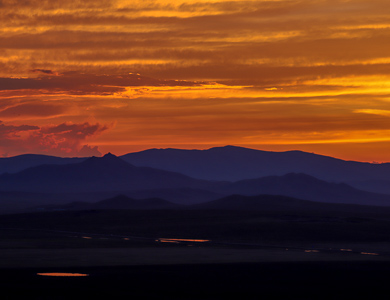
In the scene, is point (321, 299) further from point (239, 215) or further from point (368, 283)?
point (239, 215)

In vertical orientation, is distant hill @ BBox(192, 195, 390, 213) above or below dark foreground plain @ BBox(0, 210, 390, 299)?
above

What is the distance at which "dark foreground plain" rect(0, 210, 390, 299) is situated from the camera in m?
28.9

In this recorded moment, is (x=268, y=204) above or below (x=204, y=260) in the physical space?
above

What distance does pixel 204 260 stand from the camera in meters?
39.8

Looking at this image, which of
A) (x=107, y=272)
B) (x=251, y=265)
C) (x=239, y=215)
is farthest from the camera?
(x=239, y=215)

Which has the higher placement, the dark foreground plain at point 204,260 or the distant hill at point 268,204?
the distant hill at point 268,204

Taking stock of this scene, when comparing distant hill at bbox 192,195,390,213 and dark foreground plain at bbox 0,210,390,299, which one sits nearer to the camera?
dark foreground plain at bbox 0,210,390,299

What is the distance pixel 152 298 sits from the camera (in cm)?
2698

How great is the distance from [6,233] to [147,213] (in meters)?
31.7

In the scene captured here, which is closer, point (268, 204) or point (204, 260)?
point (204, 260)

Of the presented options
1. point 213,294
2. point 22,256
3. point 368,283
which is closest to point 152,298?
point 213,294

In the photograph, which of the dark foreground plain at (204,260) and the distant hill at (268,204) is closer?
the dark foreground plain at (204,260)

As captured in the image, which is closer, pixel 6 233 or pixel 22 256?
pixel 22 256

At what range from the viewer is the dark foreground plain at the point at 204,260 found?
2894cm
